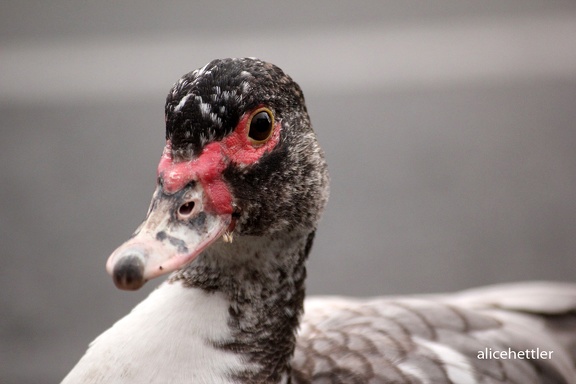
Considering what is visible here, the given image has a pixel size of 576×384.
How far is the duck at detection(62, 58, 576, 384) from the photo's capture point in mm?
1099

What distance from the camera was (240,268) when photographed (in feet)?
4.12

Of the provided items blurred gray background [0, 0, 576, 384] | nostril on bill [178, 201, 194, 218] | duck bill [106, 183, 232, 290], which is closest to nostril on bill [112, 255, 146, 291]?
duck bill [106, 183, 232, 290]

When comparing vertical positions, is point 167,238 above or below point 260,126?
below

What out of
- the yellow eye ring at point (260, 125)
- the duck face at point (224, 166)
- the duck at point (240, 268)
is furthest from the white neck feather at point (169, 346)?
the yellow eye ring at point (260, 125)

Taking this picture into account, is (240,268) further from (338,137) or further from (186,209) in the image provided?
(338,137)

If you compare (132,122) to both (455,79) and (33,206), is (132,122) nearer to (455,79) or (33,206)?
(33,206)

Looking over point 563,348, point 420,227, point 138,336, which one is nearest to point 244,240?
point 138,336

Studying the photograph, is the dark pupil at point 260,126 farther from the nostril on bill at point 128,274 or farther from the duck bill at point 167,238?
the nostril on bill at point 128,274

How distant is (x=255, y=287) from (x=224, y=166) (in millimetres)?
260

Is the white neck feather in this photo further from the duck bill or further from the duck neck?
the duck bill

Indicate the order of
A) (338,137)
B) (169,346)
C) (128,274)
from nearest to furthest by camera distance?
(128,274)
(169,346)
(338,137)

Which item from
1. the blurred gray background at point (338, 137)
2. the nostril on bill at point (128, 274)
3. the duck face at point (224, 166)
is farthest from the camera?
the blurred gray background at point (338, 137)

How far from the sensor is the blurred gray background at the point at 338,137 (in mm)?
3176

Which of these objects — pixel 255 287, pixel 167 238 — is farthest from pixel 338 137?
pixel 167 238
